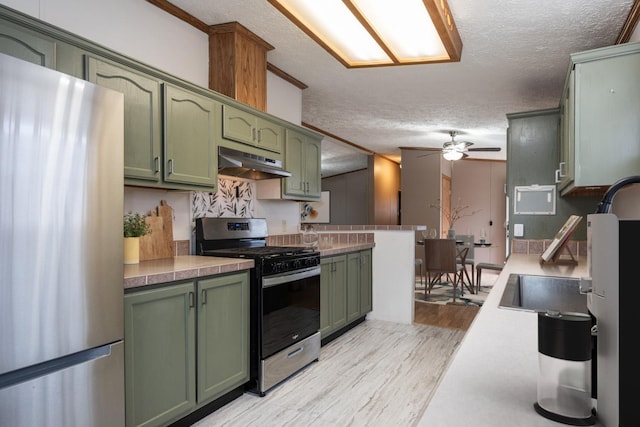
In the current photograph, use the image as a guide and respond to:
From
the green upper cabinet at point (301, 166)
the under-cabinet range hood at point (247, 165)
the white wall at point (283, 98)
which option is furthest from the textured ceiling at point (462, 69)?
the under-cabinet range hood at point (247, 165)

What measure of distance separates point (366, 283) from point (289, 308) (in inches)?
68.8

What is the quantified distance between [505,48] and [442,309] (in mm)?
3249

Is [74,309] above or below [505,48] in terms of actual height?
below

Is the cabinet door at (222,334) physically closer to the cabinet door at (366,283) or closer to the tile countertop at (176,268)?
the tile countertop at (176,268)

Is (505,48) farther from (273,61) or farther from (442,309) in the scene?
(442,309)

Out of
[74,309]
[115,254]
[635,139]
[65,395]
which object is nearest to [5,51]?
[115,254]

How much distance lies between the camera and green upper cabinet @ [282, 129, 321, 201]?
145 inches

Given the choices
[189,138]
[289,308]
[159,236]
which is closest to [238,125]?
[189,138]

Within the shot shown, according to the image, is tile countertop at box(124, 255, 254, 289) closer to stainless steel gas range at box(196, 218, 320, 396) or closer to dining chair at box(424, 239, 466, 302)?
stainless steel gas range at box(196, 218, 320, 396)

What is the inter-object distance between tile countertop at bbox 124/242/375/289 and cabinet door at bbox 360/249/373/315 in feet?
6.64

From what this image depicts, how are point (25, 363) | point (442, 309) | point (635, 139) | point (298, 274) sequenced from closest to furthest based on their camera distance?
point (25, 363) < point (635, 139) < point (298, 274) < point (442, 309)

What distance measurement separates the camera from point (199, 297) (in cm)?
→ 222

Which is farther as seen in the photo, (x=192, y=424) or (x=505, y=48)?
(x=505, y=48)

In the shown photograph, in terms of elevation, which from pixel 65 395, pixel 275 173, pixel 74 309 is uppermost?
pixel 275 173
